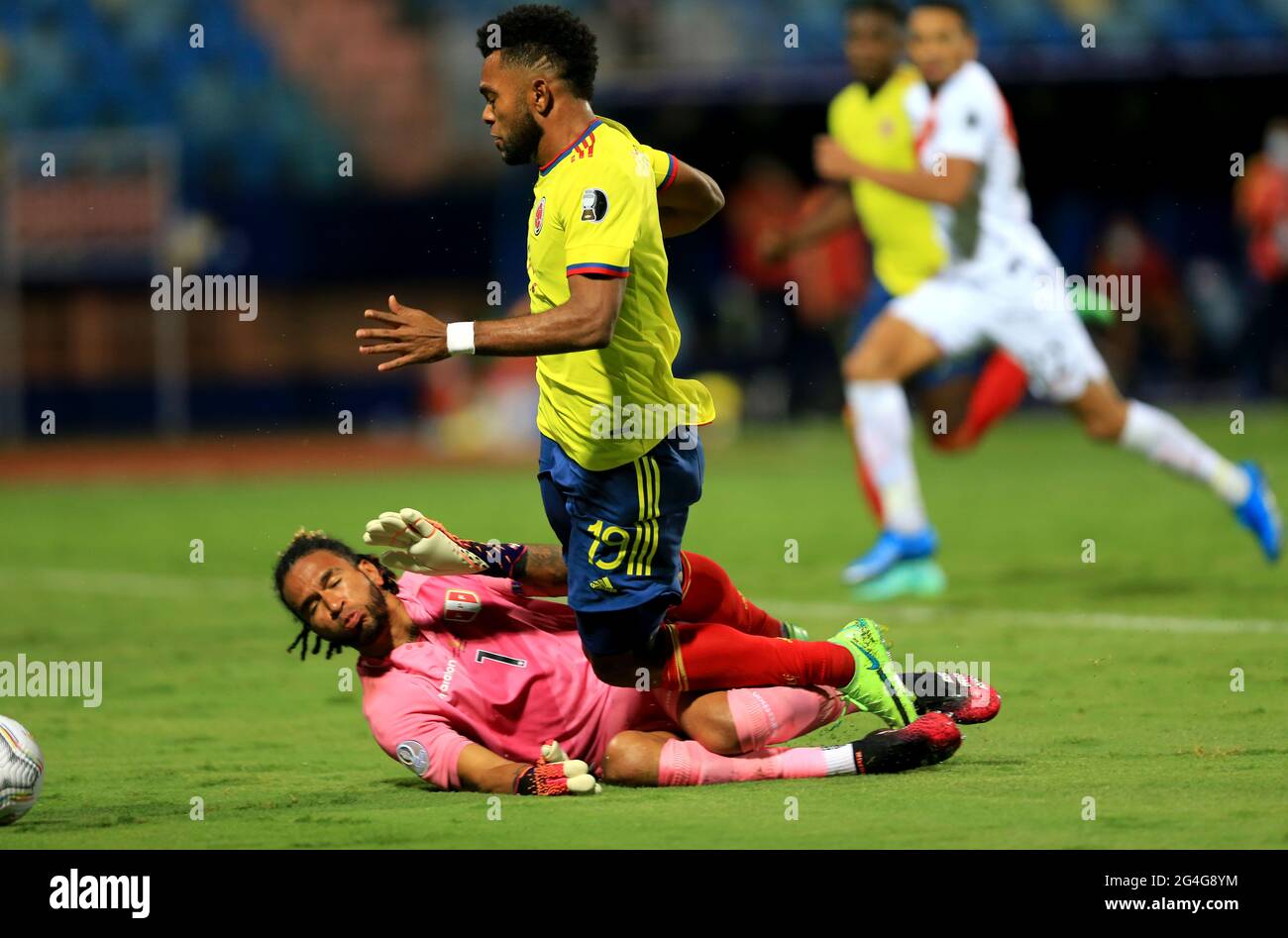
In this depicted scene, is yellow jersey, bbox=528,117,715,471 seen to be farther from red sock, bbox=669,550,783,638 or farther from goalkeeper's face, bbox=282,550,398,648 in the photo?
goalkeeper's face, bbox=282,550,398,648

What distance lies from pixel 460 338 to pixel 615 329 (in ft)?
1.84

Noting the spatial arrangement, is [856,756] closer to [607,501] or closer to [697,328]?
[607,501]

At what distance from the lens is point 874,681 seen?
5625 millimetres

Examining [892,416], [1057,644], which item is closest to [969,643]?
[1057,644]

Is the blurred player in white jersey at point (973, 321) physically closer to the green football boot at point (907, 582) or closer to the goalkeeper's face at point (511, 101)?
the green football boot at point (907, 582)

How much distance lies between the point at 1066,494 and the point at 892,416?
5.19 meters

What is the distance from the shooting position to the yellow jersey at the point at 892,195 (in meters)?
10.8

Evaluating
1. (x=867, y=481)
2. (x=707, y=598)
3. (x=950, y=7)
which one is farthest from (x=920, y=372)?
(x=707, y=598)

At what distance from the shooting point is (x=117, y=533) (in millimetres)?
14469

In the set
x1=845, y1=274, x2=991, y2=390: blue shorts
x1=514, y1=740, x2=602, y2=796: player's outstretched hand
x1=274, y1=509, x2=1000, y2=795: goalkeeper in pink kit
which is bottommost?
x1=514, y1=740, x2=602, y2=796: player's outstretched hand

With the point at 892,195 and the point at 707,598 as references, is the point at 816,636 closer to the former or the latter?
the point at 707,598

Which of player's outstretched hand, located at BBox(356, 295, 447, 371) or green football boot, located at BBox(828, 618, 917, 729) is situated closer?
player's outstretched hand, located at BBox(356, 295, 447, 371)

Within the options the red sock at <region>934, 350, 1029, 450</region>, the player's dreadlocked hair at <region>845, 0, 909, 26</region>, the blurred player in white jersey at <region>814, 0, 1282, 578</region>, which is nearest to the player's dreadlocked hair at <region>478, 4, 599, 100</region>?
the blurred player in white jersey at <region>814, 0, 1282, 578</region>

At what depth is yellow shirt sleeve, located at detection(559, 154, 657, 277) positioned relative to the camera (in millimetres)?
5117
